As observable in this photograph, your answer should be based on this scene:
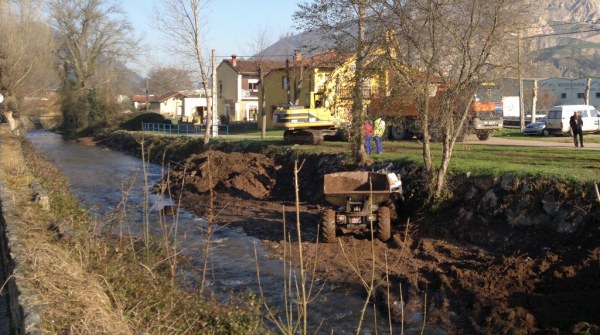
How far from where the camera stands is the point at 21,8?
52500 mm

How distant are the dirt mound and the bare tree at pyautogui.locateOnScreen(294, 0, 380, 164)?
449 centimetres

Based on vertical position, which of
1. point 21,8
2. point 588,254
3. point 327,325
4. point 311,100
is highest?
point 21,8

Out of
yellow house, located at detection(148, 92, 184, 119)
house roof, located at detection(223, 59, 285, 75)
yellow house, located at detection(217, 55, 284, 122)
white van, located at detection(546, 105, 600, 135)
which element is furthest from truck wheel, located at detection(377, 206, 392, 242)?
yellow house, located at detection(148, 92, 184, 119)

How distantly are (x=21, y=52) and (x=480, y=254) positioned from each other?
152ft

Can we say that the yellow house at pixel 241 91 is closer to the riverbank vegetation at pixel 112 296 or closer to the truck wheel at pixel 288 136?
the truck wheel at pixel 288 136

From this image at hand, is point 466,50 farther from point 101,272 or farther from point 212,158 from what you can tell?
point 212,158

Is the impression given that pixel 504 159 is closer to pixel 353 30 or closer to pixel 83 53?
pixel 353 30

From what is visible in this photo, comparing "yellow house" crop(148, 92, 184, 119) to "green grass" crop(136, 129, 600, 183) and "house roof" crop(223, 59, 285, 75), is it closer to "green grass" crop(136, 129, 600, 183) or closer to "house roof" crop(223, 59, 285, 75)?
"house roof" crop(223, 59, 285, 75)

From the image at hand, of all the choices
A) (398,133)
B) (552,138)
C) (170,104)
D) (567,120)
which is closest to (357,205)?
(398,133)

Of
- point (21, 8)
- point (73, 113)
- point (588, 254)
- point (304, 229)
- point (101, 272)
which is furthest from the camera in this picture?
point (73, 113)

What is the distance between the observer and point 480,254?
12.8 metres

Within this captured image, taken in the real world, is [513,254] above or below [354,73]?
below

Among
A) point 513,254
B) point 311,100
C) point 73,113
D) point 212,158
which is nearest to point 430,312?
Result: point 513,254

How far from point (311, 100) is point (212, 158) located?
6.08m
